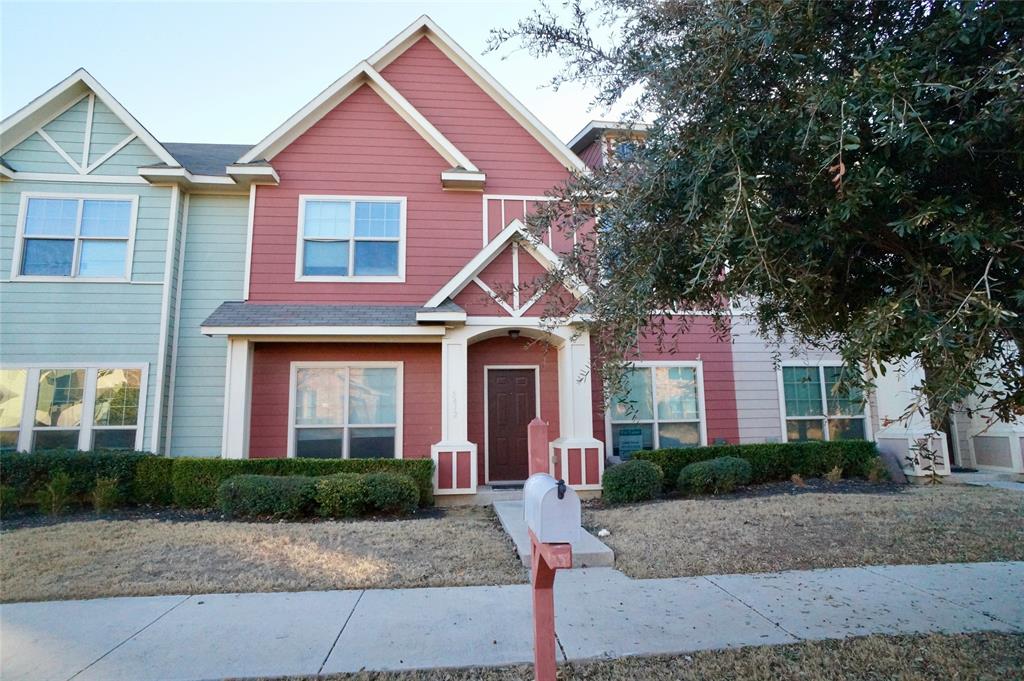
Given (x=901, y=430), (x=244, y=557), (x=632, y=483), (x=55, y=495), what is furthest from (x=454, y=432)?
(x=901, y=430)

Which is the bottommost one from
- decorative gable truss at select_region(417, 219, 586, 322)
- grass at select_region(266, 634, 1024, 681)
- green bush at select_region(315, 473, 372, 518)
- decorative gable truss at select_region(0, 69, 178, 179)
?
grass at select_region(266, 634, 1024, 681)

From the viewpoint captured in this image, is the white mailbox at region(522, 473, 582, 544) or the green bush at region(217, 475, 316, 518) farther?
the green bush at region(217, 475, 316, 518)

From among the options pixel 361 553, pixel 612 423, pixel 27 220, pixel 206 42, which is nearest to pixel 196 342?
pixel 27 220

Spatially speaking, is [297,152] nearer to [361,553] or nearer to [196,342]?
[196,342]

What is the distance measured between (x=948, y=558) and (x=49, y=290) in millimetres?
13977

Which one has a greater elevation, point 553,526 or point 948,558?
point 553,526

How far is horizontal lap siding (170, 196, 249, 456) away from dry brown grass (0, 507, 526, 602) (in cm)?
273

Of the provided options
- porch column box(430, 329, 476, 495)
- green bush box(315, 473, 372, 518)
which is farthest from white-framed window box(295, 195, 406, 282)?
green bush box(315, 473, 372, 518)

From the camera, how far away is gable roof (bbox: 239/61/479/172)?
10.5 metres

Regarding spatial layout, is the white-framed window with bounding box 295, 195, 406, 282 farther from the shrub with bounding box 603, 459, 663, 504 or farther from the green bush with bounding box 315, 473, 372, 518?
the shrub with bounding box 603, 459, 663, 504

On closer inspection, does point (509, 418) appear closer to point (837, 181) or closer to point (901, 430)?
point (901, 430)

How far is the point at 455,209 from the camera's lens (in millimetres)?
10938

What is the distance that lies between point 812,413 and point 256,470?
11.0 meters

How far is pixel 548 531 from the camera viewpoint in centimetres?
253
